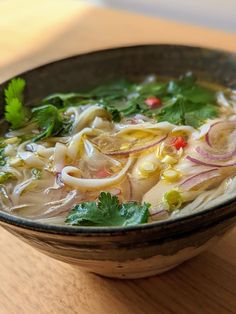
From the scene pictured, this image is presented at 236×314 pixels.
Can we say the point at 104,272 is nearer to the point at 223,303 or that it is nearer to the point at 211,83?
the point at 223,303

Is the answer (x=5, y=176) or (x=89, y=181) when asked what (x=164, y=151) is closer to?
(x=89, y=181)

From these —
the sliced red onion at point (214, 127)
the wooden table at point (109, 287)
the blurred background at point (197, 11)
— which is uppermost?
the blurred background at point (197, 11)

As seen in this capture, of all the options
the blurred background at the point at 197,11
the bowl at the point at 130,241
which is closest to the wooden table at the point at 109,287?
the bowl at the point at 130,241

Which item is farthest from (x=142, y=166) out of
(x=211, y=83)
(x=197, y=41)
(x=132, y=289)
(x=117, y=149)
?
(x=197, y=41)

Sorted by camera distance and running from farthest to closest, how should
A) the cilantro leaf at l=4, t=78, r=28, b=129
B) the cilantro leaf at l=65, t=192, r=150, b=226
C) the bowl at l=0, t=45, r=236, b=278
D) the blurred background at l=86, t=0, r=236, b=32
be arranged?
the blurred background at l=86, t=0, r=236, b=32, the cilantro leaf at l=4, t=78, r=28, b=129, the cilantro leaf at l=65, t=192, r=150, b=226, the bowl at l=0, t=45, r=236, b=278

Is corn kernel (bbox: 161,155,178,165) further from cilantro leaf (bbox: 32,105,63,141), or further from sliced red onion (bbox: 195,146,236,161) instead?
cilantro leaf (bbox: 32,105,63,141)

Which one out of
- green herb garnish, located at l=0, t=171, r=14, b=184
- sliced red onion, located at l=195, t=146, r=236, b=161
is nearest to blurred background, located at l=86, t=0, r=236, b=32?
sliced red onion, located at l=195, t=146, r=236, b=161

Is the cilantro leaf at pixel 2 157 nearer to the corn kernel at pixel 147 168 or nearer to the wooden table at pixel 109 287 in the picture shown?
the wooden table at pixel 109 287

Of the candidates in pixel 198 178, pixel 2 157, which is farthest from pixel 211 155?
pixel 2 157

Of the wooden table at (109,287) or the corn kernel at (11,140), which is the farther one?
the corn kernel at (11,140)
